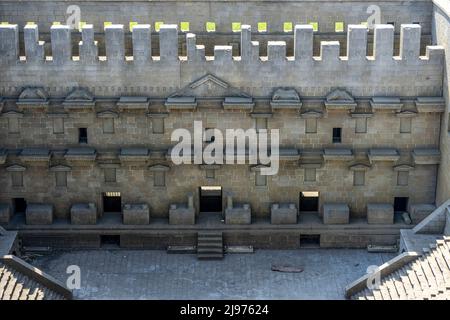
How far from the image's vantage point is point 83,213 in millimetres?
53625

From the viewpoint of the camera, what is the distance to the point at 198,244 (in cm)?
5347

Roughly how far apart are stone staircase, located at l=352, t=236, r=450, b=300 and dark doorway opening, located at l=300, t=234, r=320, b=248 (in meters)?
5.86

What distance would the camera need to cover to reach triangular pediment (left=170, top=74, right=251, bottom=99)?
5153 centimetres

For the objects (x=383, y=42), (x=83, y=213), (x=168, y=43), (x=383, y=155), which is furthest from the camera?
(x=83, y=213)

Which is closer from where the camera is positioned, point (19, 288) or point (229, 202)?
point (19, 288)

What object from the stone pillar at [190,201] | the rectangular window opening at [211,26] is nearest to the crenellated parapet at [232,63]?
the rectangular window opening at [211,26]

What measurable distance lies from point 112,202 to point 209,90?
8.47 meters

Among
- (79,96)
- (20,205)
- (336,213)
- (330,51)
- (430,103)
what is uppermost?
(330,51)

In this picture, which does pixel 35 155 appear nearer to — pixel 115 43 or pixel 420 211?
pixel 115 43

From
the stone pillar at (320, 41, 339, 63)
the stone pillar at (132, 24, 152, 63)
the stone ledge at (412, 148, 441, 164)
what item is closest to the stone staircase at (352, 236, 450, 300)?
the stone ledge at (412, 148, 441, 164)

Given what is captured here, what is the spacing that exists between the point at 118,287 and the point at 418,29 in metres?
19.8

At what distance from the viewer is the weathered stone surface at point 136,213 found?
176 feet

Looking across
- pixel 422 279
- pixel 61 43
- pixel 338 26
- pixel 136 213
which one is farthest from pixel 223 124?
pixel 422 279

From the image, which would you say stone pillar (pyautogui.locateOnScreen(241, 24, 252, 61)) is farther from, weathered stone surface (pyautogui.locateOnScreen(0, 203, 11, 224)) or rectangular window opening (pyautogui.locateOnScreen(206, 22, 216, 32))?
weathered stone surface (pyautogui.locateOnScreen(0, 203, 11, 224))
